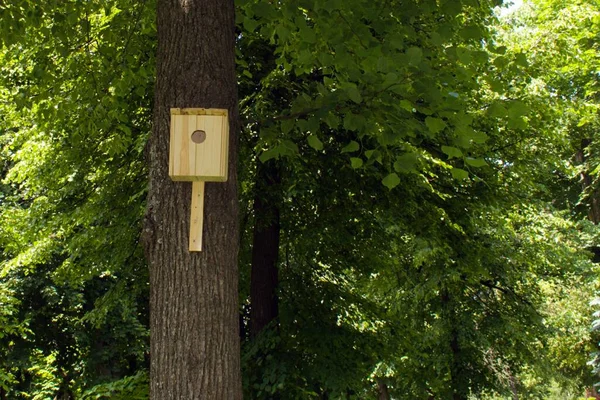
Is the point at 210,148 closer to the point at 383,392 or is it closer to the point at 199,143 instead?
the point at 199,143

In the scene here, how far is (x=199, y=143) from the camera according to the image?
351cm

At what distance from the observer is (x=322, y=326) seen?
7.63 m

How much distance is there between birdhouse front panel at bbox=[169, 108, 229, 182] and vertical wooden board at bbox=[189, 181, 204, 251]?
0.21 feet

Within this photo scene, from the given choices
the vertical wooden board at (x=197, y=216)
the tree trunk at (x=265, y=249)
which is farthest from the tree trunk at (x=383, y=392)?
the vertical wooden board at (x=197, y=216)

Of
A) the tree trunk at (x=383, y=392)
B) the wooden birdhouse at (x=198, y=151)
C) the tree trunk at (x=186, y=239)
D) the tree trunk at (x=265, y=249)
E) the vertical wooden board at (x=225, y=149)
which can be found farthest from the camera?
the tree trunk at (x=383, y=392)

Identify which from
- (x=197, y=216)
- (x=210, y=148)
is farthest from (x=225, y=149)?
(x=197, y=216)

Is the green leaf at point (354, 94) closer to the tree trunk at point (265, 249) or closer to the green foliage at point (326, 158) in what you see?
the green foliage at point (326, 158)

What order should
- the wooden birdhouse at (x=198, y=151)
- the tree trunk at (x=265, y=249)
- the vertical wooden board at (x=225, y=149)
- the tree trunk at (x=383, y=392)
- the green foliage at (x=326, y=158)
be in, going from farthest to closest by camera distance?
the tree trunk at (x=383, y=392), the tree trunk at (x=265, y=249), the green foliage at (x=326, y=158), the vertical wooden board at (x=225, y=149), the wooden birdhouse at (x=198, y=151)

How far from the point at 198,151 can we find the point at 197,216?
1.14 feet

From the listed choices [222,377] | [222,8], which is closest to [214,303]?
[222,377]

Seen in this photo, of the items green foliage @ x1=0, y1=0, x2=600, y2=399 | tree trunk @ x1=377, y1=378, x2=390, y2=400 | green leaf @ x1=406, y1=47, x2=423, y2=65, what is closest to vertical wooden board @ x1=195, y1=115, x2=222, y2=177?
green foliage @ x1=0, y1=0, x2=600, y2=399

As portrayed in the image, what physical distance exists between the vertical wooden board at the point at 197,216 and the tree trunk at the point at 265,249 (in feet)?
12.6

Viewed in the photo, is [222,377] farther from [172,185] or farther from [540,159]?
[540,159]

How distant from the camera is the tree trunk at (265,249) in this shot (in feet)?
24.5
